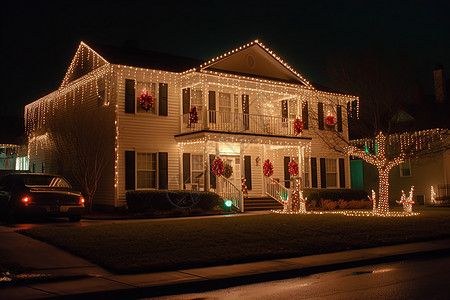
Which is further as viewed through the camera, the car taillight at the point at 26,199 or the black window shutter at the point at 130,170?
the black window shutter at the point at 130,170

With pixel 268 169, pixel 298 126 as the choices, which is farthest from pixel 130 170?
pixel 298 126

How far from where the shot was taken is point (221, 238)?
1180cm

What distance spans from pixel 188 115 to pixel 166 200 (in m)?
4.37

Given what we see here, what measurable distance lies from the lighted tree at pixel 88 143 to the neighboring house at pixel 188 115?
0.25m

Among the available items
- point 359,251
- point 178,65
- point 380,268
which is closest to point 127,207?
A: point 178,65

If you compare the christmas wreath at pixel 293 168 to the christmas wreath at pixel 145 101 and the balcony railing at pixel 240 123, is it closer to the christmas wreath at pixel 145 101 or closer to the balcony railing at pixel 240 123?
the balcony railing at pixel 240 123

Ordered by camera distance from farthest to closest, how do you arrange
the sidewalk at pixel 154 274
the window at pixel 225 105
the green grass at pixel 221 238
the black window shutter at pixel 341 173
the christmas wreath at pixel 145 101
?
the black window shutter at pixel 341 173 → the window at pixel 225 105 → the christmas wreath at pixel 145 101 → the green grass at pixel 221 238 → the sidewalk at pixel 154 274

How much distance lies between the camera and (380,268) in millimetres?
9625

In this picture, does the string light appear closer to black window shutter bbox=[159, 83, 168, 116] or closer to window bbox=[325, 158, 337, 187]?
window bbox=[325, 158, 337, 187]

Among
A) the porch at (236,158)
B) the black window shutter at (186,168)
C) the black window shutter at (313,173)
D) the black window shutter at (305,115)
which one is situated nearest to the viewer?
the porch at (236,158)

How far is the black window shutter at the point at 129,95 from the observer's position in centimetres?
2058

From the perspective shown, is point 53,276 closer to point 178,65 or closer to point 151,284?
point 151,284

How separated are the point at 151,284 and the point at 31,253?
3.56 metres

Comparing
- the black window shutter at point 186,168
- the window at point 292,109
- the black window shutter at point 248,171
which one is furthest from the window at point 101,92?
the window at point 292,109
